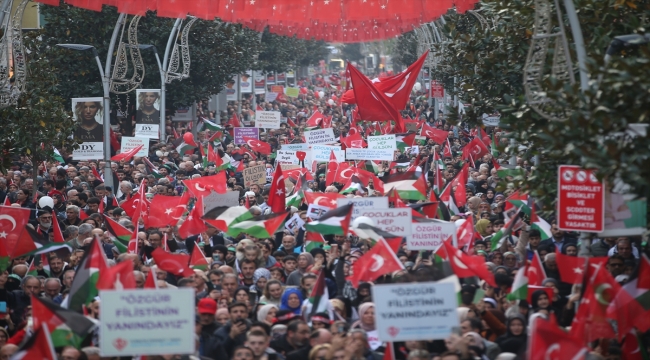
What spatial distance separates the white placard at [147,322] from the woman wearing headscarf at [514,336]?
120 inches

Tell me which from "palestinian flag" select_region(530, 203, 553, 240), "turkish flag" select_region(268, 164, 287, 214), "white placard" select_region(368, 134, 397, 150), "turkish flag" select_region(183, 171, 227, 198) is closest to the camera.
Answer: "palestinian flag" select_region(530, 203, 553, 240)

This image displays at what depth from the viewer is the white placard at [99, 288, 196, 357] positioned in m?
8.70

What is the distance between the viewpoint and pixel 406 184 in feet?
57.9

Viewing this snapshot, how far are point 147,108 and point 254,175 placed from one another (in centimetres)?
979

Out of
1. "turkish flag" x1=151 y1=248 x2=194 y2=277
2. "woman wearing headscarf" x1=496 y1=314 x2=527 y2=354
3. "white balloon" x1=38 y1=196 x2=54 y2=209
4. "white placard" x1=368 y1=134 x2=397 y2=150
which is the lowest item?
"woman wearing headscarf" x1=496 y1=314 x2=527 y2=354

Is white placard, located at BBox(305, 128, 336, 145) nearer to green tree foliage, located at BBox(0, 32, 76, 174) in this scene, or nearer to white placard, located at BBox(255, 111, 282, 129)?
green tree foliage, located at BBox(0, 32, 76, 174)

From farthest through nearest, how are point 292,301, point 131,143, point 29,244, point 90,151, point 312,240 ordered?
1. point 131,143
2. point 90,151
3. point 312,240
4. point 29,244
5. point 292,301

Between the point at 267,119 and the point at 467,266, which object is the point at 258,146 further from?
the point at 467,266

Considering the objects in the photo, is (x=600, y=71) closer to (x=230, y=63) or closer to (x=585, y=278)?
(x=585, y=278)

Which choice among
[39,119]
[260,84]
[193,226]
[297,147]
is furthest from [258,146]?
[260,84]

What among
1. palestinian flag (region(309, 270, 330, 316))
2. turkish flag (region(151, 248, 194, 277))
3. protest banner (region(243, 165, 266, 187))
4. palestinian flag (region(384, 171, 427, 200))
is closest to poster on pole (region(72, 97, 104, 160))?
protest banner (region(243, 165, 266, 187))

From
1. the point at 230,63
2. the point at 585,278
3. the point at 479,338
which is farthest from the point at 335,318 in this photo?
the point at 230,63

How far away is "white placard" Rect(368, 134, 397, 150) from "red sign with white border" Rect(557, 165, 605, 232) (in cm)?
1225

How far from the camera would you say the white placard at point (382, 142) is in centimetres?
2425
